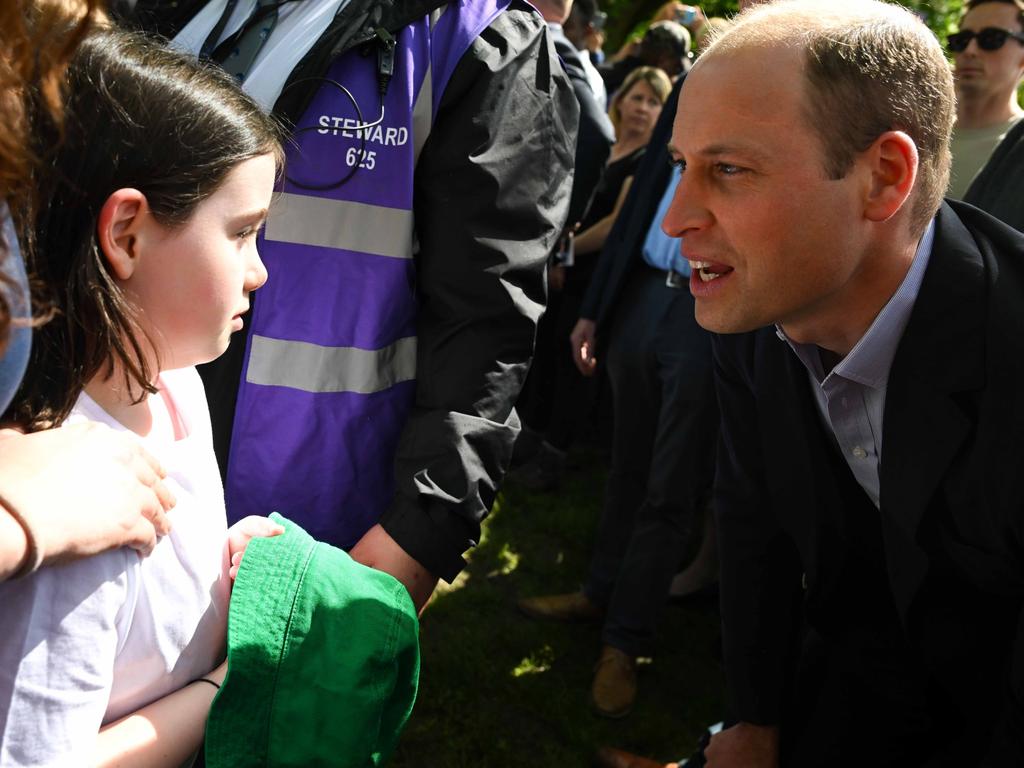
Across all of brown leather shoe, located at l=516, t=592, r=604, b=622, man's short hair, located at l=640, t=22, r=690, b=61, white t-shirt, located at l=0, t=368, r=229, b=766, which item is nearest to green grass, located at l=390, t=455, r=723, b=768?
brown leather shoe, located at l=516, t=592, r=604, b=622

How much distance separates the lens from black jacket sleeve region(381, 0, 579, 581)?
5.89ft

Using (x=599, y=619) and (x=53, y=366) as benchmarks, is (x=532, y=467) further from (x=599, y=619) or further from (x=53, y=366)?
(x=53, y=366)

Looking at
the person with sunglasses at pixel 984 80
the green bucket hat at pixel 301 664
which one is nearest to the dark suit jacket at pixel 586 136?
the person with sunglasses at pixel 984 80

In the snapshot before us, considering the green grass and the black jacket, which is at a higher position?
the black jacket

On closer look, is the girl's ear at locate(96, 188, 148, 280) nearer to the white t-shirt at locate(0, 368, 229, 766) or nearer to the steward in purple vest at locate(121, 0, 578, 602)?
the white t-shirt at locate(0, 368, 229, 766)

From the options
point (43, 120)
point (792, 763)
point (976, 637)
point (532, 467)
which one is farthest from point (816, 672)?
point (532, 467)

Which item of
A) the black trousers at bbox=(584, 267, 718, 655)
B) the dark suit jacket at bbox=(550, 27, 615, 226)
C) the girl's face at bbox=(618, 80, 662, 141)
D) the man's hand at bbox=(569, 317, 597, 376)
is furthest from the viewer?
the girl's face at bbox=(618, 80, 662, 141)

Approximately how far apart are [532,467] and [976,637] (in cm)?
366

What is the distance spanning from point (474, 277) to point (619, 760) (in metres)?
1.92

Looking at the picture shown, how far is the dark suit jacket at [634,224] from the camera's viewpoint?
3.75m

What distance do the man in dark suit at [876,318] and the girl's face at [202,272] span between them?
0.81m

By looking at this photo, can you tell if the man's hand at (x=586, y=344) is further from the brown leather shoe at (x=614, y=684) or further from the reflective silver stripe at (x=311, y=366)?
the reflective silver stripe at (x=311, y=366)

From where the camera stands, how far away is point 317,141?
182 cm

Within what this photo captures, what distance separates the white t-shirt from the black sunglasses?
3456 millimetres
